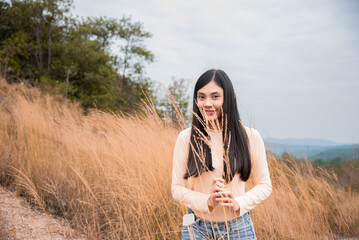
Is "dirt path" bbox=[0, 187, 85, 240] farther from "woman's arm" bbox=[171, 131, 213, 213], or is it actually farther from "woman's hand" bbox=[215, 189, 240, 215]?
"woman's hand" bbox=[215, 189, 240, 215]

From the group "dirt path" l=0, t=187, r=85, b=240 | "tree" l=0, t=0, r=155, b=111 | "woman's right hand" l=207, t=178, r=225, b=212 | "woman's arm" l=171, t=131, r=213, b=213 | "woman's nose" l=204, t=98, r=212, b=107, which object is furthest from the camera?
"tree" l=0, t=0, r=155, b=111

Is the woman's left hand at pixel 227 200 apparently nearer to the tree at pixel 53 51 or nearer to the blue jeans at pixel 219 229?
the blue jeans at pixel 219 229

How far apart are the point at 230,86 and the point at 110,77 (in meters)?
13.5

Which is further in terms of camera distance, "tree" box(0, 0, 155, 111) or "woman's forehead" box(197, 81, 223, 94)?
"tree" box(0, 0, 155, 111)

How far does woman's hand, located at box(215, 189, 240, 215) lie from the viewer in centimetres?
106

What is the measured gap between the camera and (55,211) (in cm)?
258

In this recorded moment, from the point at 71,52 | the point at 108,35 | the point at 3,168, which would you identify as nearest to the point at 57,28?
the point at 71,52

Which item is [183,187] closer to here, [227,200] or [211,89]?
[227,200]

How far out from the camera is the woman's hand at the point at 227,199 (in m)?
1.06

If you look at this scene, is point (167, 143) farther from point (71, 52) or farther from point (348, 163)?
point (71, 52)

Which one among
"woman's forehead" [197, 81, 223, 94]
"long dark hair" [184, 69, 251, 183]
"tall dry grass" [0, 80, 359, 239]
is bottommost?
"tall dry grass" [0, 80, 359, 239]

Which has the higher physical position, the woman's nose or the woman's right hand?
the woman's nose

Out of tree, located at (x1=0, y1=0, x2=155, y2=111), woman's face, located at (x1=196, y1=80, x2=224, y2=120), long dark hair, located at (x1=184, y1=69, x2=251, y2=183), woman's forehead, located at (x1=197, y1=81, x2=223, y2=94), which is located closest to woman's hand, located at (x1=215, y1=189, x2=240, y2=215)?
long dark hair, located at (x1=184, y1=69, x2=251, y2=183)

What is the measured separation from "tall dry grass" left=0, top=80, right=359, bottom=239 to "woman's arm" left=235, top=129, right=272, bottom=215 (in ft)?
2.88
